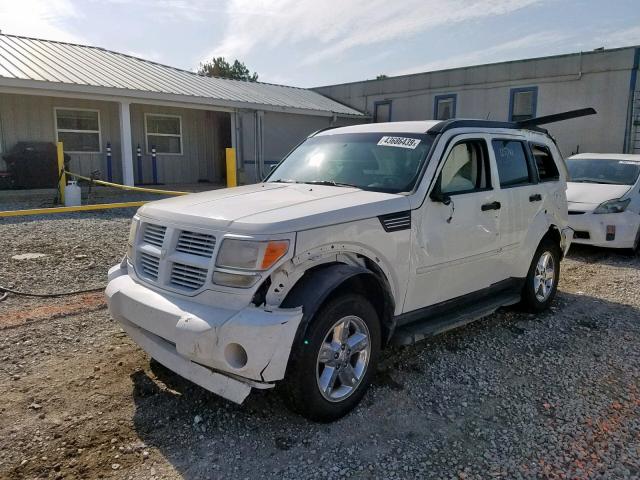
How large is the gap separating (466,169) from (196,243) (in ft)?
7.92

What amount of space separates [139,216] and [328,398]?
1.85 m

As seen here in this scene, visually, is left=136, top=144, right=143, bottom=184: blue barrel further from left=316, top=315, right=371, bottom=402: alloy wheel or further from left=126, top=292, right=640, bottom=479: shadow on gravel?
left=316, top=315, right=371, bottom=402: alloy wheel

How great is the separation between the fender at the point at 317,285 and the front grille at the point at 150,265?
95cm

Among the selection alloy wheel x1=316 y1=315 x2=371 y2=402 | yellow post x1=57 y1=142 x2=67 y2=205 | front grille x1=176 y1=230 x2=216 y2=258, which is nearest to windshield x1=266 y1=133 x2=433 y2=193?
alloy wheel x1=316 y1=315 x2=371 y2=402

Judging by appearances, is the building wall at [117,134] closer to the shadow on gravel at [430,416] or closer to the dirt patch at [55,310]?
the dirt patch at [55,310]

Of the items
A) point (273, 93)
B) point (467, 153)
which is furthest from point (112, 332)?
point (273, 93)

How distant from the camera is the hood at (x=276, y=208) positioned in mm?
2930

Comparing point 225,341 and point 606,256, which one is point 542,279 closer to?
point 606,256

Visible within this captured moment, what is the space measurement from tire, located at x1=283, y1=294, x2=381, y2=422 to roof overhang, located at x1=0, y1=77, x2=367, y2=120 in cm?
1202

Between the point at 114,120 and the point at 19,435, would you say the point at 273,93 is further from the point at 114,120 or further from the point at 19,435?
the point at 19,435

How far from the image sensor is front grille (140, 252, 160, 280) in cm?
327

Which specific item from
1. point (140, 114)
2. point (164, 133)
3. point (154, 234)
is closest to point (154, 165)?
point (164, 133)

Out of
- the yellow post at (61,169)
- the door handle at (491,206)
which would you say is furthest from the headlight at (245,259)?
the yellow post at (61,169)

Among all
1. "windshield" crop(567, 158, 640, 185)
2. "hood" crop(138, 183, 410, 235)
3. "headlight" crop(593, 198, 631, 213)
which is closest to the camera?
"hood" crop(138, 183, 410, 235)
